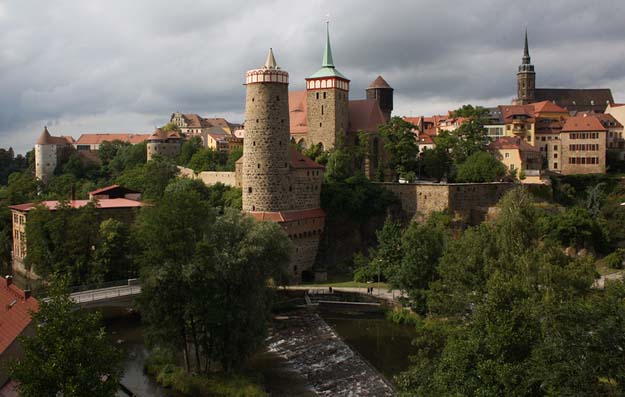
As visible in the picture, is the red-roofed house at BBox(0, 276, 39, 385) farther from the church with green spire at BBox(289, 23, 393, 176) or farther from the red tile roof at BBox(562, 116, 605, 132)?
the red tile roof at BBox(562, 116, 605, 132)

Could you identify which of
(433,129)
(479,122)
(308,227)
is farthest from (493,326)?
(433,129)

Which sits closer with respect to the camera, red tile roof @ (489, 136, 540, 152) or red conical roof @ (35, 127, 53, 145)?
red tile roof @ (489, 136, 540, 152)

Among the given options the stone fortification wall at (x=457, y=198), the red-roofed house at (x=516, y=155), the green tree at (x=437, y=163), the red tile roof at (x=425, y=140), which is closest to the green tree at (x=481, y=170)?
the stone fortification wall at (x=457, y=198)

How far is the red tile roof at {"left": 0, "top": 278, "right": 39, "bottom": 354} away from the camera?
2291 centimetres

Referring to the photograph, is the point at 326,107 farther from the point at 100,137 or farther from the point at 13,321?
the point at 100,137

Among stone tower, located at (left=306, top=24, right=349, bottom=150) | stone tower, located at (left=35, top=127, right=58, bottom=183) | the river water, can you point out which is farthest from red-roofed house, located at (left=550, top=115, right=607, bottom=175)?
stone tower, located at (left=35, top=127, right=58, bottom=183)

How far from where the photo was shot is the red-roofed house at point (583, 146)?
200ft

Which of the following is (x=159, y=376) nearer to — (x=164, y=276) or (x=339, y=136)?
(x=164, y=276)

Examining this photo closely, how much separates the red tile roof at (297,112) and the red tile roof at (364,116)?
4539 millimetres

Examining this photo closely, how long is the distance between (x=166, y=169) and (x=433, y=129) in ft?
116

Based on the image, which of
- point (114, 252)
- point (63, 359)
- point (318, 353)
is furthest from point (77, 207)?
point (63, 359)

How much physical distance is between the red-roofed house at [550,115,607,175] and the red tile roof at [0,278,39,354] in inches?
2054

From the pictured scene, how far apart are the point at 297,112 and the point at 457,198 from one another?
1931 centimetres

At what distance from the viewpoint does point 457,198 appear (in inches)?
1966
